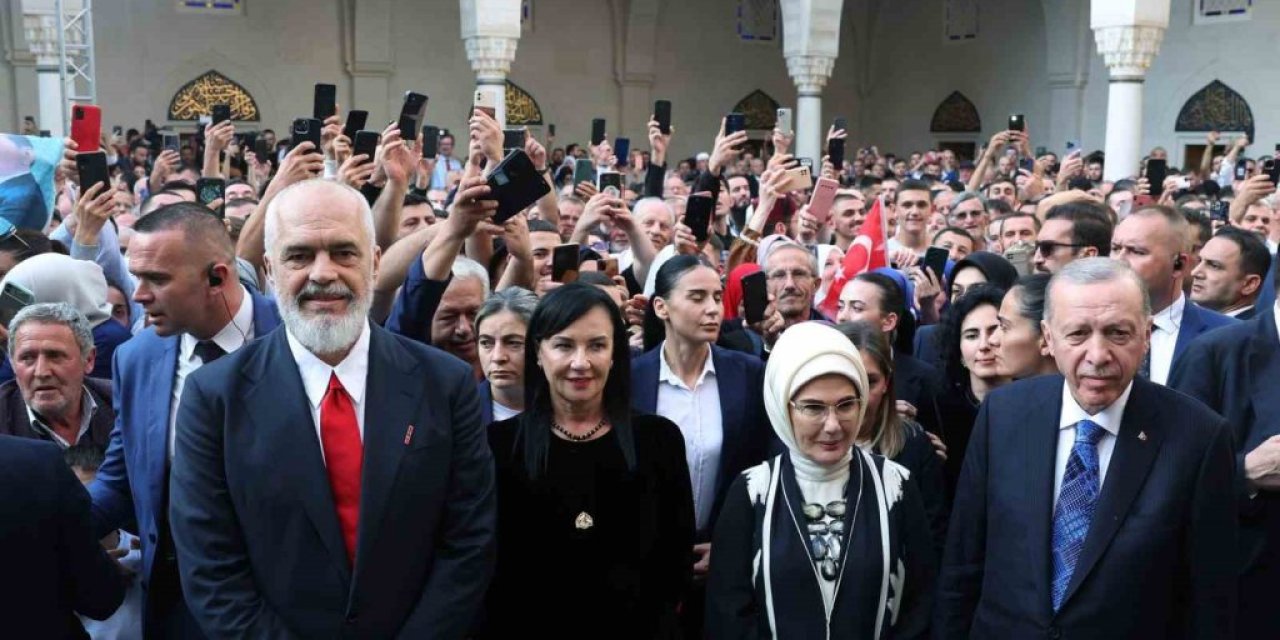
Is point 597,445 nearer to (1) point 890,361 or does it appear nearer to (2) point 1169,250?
(1) point 890,361

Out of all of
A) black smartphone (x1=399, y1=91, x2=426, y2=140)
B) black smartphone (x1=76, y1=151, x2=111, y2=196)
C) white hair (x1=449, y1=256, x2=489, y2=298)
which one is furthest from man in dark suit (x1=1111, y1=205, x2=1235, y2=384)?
black smartphone (x1=76, y1=151, x2=111, y2=196)

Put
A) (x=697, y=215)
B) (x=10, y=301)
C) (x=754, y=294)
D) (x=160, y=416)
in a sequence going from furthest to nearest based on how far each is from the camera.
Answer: (x=697, y=215) < (x=754, y=294) < (x=10, y=301) < (x=160, y=416)

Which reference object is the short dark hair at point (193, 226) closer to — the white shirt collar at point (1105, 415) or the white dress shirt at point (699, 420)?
the white dress shirt at point (699, 420)

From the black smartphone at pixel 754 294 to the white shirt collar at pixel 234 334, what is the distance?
Result: 6.20ft

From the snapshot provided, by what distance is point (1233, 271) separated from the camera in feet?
15.4

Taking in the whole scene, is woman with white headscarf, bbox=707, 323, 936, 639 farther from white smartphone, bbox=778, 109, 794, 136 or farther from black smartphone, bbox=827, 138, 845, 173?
black smartphone, bbox=827, 138, 845, 173

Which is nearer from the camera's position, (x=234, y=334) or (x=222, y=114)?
(x=234, y=334)

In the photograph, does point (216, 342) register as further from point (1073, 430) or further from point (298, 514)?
point (1073, 430)

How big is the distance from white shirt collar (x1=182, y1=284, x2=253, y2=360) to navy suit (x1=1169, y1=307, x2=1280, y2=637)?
8.15 ft

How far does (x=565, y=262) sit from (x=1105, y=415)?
2.29m

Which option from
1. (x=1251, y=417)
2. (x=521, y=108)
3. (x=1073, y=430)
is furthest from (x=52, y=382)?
(x=521, y=108)

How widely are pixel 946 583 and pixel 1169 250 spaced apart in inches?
68.1

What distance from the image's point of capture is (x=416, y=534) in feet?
8.12

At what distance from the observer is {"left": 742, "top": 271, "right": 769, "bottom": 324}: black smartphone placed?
4293 millimetres
